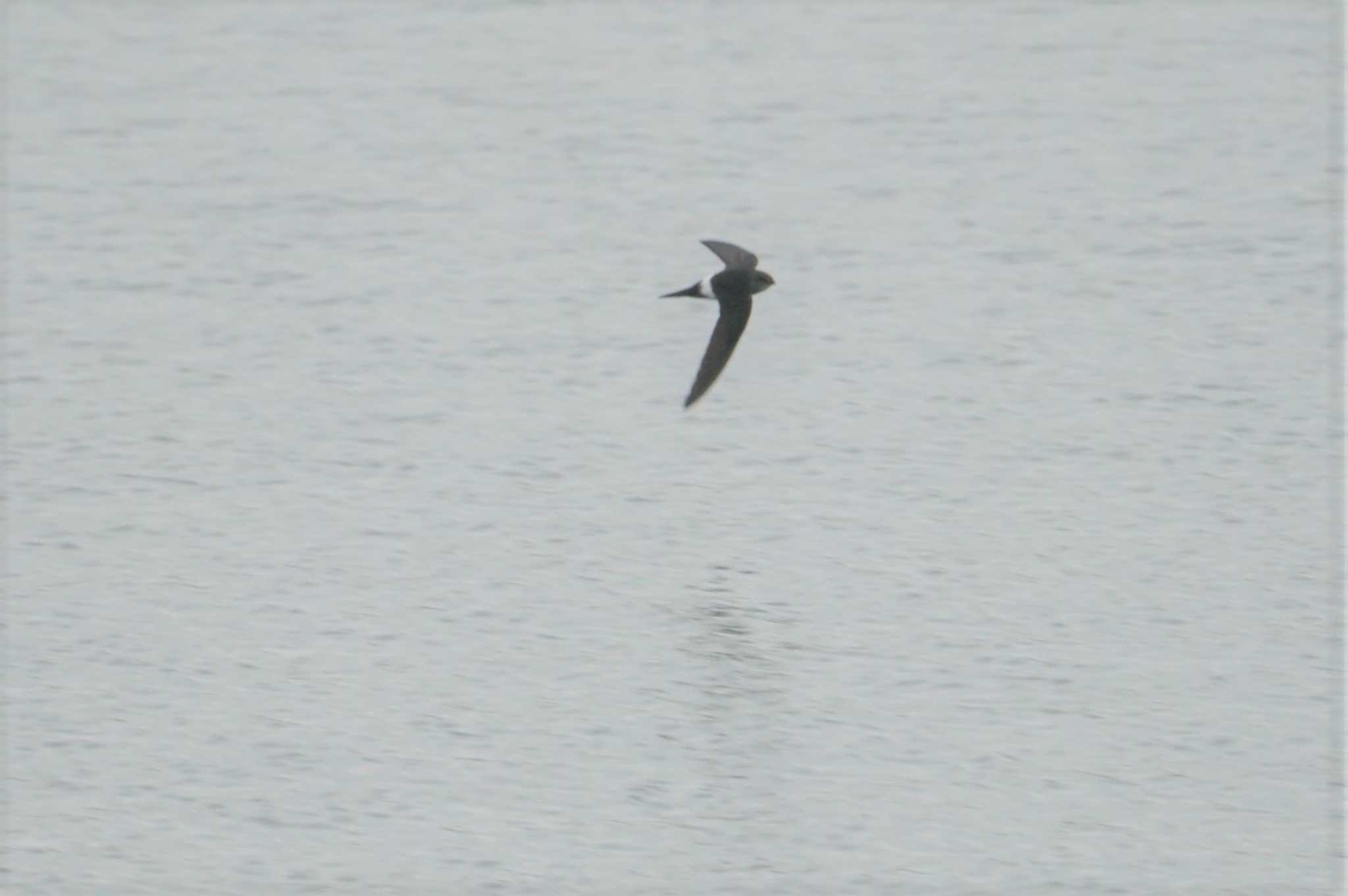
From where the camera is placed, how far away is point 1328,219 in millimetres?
20469

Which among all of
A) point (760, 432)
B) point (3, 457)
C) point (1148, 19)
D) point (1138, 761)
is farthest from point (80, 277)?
point (1148, 19)

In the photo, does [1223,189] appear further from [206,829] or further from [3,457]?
[206,829]

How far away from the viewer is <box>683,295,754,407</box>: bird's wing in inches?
454

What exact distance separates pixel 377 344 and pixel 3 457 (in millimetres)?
3457

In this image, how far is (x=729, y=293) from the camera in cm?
1241

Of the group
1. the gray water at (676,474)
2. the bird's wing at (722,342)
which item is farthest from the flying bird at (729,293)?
the gray water at (676,474)

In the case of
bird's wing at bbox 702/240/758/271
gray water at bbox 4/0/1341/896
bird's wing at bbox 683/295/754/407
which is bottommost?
gray water at bbox 4/0/1341/896

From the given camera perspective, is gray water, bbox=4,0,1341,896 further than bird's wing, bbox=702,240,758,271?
No

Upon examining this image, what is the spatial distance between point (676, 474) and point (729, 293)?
2632mm

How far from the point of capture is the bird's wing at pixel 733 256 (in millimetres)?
12523

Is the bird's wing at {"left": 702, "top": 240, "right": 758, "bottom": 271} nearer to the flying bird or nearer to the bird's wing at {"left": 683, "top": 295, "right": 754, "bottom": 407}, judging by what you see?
the flying bird

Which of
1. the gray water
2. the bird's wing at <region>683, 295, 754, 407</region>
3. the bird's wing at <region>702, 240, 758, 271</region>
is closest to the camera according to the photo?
the gray water

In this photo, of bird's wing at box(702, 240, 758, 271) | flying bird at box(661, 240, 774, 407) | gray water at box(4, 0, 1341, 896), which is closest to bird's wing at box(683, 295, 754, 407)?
flying bird at box(661, 240, 774, 407)

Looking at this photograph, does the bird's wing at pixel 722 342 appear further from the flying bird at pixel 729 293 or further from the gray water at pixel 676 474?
the gray water at pixel 676 474
